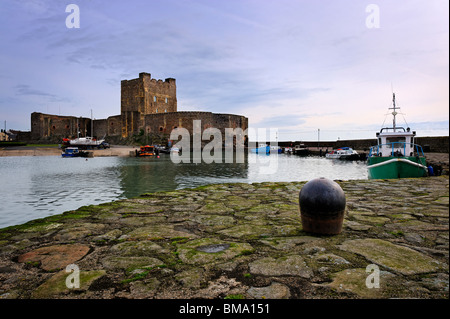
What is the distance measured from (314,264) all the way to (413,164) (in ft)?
43.2

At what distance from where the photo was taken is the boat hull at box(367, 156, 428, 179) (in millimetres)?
13305

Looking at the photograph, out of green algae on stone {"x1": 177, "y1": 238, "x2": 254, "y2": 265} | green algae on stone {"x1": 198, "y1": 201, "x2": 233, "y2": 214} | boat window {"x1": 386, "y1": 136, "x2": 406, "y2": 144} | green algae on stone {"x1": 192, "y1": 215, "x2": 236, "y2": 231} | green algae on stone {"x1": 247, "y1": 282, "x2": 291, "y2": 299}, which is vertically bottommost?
green algae on stone {"x1": 247, "y1": 282, "x2": 291, "y2": 299}

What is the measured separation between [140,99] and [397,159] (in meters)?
56.1

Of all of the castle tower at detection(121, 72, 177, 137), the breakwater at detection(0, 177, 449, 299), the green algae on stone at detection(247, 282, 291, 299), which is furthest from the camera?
the castle tower at detection(121, 72, 177, 137)

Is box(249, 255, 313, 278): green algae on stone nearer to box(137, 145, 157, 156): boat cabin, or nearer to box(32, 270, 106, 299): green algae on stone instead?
box(32, 270, 106, 299): green algae on stone

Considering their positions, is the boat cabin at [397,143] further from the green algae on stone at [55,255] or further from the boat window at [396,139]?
the green algae on stone at [55,255]

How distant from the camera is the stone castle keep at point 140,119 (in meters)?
59.1

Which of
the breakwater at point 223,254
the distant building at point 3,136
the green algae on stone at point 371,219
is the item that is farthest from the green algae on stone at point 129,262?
the distant building at point 3,136

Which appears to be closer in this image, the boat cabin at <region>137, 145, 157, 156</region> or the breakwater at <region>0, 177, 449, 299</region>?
the breakwater at <region>0, 177, 449, 299</region>

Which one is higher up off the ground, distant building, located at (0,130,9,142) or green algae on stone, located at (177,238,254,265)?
distant building, located at (0,130,9,142)

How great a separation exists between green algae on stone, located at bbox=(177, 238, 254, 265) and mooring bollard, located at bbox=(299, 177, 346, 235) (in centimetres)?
98

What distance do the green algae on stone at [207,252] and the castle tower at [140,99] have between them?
6004 centimetres

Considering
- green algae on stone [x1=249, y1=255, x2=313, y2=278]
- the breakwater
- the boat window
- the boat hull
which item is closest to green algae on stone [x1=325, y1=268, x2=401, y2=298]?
the breakwater
